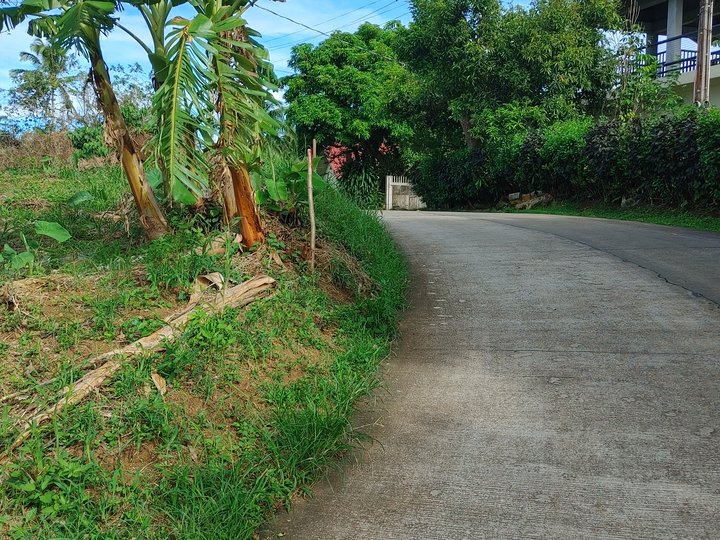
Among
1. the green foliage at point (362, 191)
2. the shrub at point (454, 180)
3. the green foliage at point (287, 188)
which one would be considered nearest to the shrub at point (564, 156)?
the shrub at point (454, 180)

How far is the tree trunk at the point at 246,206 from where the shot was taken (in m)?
5.51

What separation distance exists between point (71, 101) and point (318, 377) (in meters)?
12.0

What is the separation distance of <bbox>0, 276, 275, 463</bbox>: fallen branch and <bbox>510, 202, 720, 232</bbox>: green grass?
943cm

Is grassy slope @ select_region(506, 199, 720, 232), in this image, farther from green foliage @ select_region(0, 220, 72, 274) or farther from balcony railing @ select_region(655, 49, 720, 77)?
green foliage @ select_region(0, 220, 72, 274)

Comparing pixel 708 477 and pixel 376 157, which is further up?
pixel 376 157

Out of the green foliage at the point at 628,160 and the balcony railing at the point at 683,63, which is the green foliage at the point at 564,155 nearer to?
the green foliage at the point at 628,160

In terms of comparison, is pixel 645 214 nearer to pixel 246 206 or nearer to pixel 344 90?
pixel 246 206

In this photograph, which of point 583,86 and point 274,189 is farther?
point 583,86

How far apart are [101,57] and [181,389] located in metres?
3.14

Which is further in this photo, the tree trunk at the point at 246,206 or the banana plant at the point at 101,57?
the tree trunk at the point at 246,206

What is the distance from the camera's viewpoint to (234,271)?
207 inches

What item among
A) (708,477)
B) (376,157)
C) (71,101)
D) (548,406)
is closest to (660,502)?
(708,477)

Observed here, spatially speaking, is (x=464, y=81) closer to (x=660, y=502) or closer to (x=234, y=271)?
(x=234, y=271)

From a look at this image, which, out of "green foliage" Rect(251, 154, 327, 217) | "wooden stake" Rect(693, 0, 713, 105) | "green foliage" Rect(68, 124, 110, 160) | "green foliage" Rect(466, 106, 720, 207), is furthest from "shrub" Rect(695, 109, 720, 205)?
"green foliage" Rect(68, 124, 110, 160)
